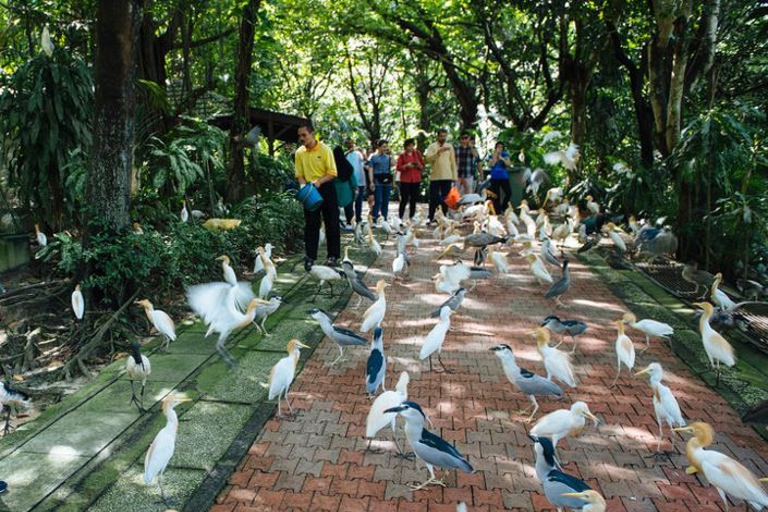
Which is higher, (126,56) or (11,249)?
(126,56)

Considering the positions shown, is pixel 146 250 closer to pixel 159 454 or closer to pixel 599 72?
pixel 159 454

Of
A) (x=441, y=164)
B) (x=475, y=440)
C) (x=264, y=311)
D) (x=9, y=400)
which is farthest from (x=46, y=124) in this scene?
(x=441, y=164)

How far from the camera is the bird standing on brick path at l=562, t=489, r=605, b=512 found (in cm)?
291

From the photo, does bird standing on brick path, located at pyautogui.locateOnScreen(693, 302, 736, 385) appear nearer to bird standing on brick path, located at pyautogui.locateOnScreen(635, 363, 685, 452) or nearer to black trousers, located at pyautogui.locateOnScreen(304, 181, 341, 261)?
bird standing on brick path, located at pyautogui.locateOnScreen(635, 363, 685, 452)

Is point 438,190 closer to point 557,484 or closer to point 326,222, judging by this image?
point 326,222

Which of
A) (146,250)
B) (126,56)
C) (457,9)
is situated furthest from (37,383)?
(457,9)

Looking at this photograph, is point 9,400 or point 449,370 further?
point 449,370

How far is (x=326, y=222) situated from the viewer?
8.73 metres

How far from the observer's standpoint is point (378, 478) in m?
3.66

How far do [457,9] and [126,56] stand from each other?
41.2 ft

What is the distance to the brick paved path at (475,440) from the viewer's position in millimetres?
3475

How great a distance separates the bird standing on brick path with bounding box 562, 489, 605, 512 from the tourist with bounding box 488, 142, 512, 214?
11.0 m

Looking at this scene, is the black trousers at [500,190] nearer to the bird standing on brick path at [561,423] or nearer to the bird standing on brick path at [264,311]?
the bird standing on brick path at [264,311]

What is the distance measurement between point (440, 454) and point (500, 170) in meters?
11.0
